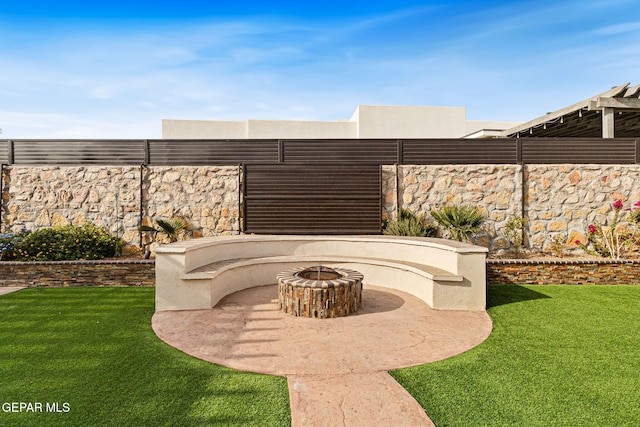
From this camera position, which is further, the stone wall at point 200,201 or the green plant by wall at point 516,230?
the stone wall at point 200,201

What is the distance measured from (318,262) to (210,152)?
14.6ft

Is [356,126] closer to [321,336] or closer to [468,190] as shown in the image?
[468,190]

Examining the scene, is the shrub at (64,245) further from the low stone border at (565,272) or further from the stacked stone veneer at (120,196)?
the low stone border at (565,272)

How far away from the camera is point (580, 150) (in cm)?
866

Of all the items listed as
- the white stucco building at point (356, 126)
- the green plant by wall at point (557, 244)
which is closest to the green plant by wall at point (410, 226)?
the green plant by wall at point (557, 244)

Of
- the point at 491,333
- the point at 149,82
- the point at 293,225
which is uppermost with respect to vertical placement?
the point at 149,82

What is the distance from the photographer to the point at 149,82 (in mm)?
9812

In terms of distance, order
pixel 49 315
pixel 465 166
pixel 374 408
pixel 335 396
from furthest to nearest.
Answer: pixel 465 166 → pixel 49 315 → pixel 335 396 → pixel 374 408

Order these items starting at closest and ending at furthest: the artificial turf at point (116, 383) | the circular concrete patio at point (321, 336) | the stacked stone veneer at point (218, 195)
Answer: the artificial turf at point (116, 383) → the circular concrete patio at point (321, 336) → the stacked stone veneer at point (218, 195)

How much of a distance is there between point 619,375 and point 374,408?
241cm

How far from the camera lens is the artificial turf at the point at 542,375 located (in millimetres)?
2545

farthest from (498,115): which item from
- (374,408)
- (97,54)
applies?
(374,408)

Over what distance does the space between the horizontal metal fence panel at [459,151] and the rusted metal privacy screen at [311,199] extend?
47.4 inches

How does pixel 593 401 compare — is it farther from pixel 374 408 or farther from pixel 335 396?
pixel 335 396
